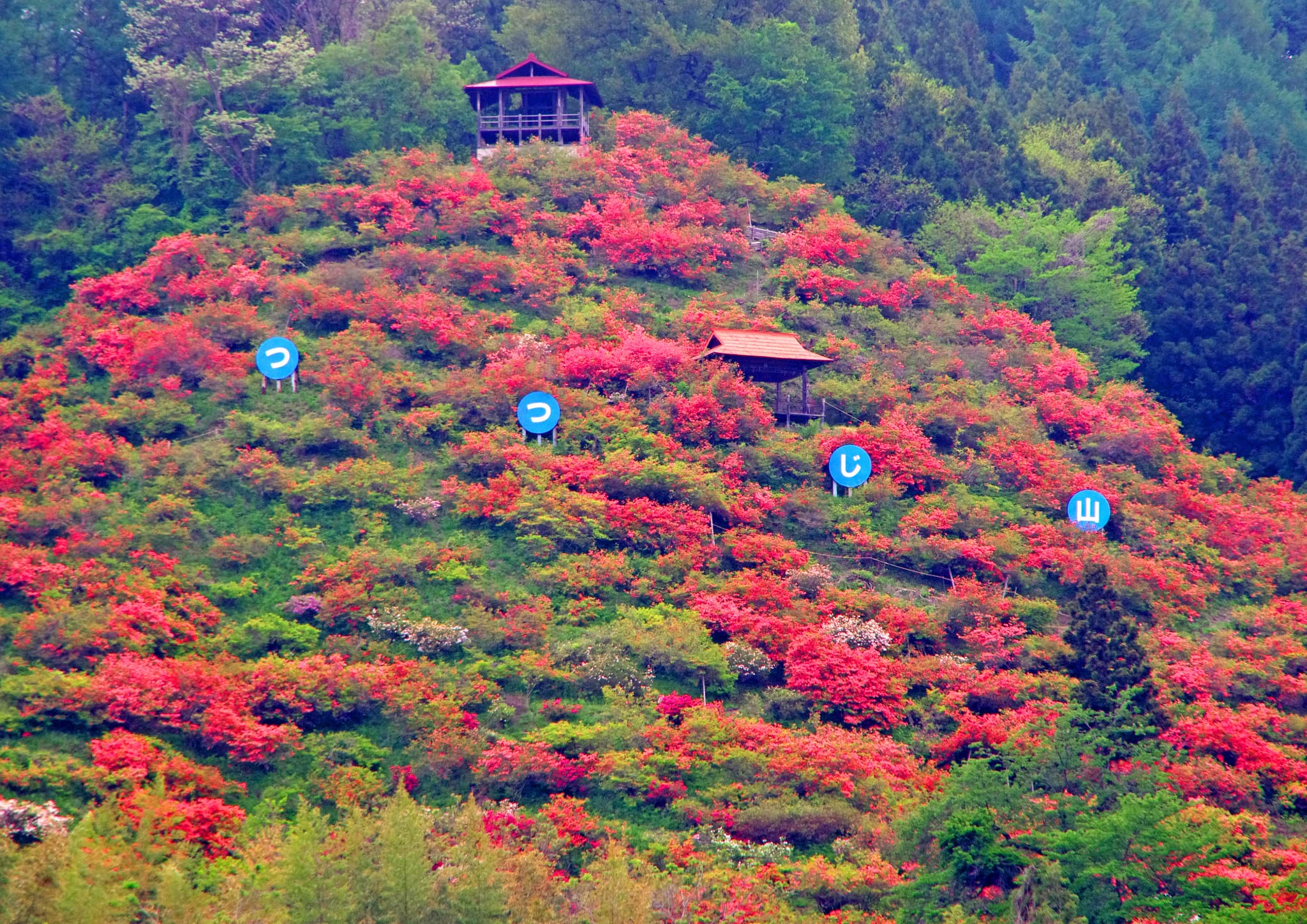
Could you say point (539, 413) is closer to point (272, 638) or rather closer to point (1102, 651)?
point (272, 638)

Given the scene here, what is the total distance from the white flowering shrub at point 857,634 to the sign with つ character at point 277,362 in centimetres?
1415

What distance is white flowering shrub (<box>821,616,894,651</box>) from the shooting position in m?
29.2

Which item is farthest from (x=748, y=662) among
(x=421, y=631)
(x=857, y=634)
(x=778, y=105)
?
(x=778, y=105)

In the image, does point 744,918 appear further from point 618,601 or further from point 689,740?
point 618,601

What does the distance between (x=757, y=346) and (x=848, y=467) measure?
375 cm

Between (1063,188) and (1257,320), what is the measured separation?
7.60m

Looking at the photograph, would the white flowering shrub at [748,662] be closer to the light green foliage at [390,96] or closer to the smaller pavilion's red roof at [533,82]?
the smaller pavilion's red roof at [533,82]

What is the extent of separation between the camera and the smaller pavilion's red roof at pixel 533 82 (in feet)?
155

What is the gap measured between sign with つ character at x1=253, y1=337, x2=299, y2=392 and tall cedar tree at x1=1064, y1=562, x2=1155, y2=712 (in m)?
18.1

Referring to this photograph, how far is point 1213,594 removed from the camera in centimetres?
3334

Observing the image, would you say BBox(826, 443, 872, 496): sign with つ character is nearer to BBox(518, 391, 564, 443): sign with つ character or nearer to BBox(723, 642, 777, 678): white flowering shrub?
BBox(518, 391, 564, 443): sign with つ character

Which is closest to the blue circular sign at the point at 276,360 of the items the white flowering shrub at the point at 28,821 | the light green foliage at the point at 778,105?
the white flowering shrub at the point at 28,821

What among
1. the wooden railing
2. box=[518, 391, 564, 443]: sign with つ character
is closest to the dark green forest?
the wooden railing

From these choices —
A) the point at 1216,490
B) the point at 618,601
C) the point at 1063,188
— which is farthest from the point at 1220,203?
the point at 618,601
